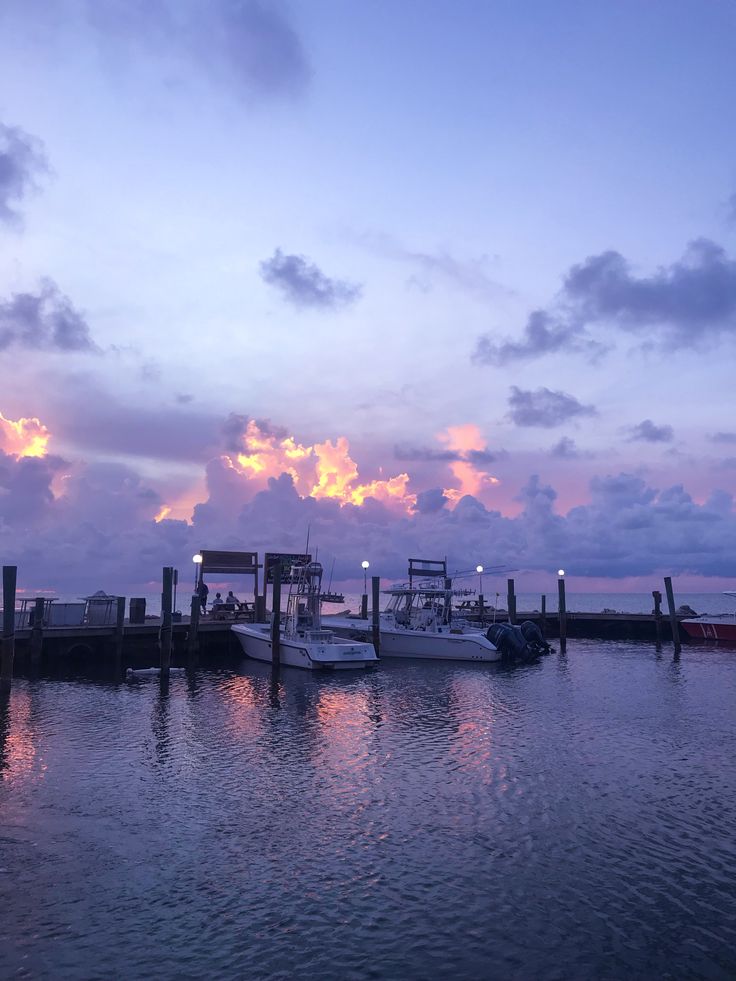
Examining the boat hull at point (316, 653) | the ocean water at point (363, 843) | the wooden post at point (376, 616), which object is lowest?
the ocean water at point (363, 843)

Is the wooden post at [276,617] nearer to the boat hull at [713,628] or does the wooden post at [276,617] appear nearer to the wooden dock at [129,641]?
the wooden dock at [129,641]

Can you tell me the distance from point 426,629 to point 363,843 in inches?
1245

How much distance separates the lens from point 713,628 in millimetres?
57250

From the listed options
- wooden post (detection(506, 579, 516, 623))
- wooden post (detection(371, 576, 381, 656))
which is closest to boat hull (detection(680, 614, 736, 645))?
wooden post (detection(506, 579, 516, 623))

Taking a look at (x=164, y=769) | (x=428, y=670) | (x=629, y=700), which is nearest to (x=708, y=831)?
Answer: (x=164, y=769)

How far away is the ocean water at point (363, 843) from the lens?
34.1 feet

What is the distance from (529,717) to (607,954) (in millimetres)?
17066

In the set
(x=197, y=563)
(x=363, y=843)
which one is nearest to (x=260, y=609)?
(x=197, y=563)

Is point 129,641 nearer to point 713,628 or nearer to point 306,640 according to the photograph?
point 306,640

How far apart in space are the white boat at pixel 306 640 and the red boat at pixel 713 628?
3221cm

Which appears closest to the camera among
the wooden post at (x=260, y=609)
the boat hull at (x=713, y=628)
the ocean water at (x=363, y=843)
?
the ocean water at (x=363, y=843)

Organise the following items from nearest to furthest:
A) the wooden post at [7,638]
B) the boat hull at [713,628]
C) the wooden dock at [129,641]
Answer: the wooden post at [7,638], the wooden dock at [129,641], the boat hull at [713,628]

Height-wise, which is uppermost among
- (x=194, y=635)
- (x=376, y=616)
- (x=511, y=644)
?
(x=376, y=616)

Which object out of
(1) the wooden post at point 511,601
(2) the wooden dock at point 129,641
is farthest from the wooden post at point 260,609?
(1) the wooden post at point 511,601
